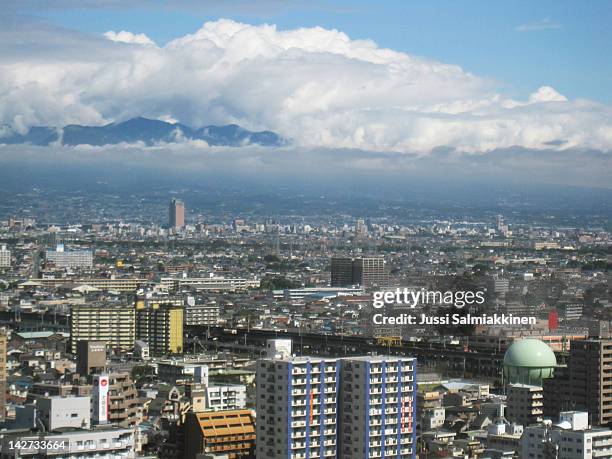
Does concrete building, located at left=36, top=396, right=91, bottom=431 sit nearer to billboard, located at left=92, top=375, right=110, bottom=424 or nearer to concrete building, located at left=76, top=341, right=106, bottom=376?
billboard, located at left=92, top=375, right=110, bottom=424

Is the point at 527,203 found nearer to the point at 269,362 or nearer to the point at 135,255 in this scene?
the point at 135,255

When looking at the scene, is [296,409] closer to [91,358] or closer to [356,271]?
[91,358]

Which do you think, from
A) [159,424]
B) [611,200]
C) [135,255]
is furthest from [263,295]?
[611,200]

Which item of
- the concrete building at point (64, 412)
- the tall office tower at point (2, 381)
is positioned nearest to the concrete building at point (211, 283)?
the tall office tower at point (2, 381)

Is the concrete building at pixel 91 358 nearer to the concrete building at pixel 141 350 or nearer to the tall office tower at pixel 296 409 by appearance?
the concrete building at pixel 141 350

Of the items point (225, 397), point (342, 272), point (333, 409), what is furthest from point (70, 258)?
point (333, 409)

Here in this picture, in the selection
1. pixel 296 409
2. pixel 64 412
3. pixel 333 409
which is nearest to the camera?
pixel 64 412
